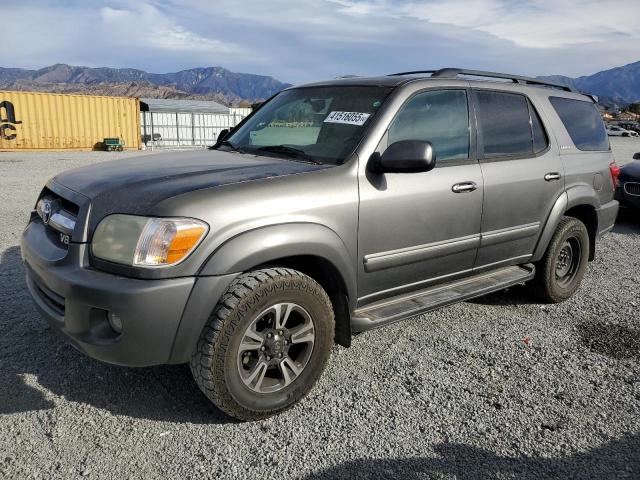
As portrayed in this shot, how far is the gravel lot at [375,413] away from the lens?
238cm

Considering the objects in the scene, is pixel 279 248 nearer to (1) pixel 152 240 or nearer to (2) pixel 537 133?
(1) pixel 152 240

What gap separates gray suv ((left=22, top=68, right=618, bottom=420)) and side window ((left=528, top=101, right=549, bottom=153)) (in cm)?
2

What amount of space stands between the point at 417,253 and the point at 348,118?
3.13 feet

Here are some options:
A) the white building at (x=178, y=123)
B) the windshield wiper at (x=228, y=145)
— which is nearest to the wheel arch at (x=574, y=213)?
the windshield wiper at (x=228, y=145)

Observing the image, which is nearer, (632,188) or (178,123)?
(632,188)

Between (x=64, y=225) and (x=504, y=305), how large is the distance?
354 cm

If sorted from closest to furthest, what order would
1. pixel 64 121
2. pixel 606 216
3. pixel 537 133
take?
pixel 537 133 < pixel 606 216 < pixel 64 121

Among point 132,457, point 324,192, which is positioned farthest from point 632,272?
point 132,457

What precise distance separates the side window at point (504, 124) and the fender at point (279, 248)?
1.52 meters

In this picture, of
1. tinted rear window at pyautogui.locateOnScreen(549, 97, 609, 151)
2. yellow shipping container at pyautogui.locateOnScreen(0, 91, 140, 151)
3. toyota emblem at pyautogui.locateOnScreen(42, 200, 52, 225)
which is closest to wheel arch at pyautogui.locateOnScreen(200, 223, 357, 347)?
toyota emblem at pyautogui.locateOnScreen(42, 200, 52, 225)

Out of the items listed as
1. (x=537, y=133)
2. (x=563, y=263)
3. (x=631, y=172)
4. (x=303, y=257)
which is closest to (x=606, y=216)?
(x=563, y=263)

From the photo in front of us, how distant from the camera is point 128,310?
2.29 m

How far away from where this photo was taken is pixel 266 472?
232 cm

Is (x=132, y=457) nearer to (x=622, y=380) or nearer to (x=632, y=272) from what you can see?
(x=622, y=380)
